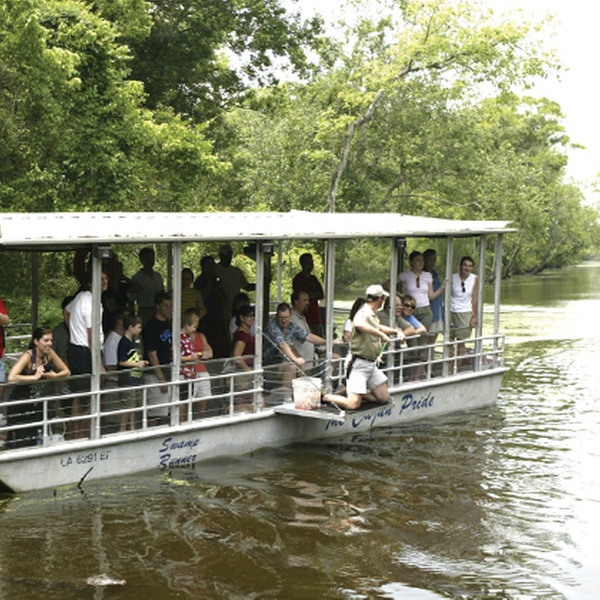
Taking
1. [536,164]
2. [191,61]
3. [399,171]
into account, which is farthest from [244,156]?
[536,164]

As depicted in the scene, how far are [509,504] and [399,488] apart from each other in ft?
4.28

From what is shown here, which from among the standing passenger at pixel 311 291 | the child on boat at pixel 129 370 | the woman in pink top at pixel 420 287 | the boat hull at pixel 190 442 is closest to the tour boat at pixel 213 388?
the boat hull at pixel 190 442

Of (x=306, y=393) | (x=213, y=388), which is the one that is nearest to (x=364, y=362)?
(x=306, y=393)

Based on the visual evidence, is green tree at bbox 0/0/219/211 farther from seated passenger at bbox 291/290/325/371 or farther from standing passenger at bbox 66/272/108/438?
standing passenger at bbox 66/272/108/438

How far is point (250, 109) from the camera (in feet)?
116

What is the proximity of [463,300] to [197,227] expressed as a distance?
6.09 meters

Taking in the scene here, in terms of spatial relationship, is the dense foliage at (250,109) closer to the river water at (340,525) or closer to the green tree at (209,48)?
the green tree at (209,48)

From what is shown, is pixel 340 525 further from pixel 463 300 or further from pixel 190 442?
pixel 463 300

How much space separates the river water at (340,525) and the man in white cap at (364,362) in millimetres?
960

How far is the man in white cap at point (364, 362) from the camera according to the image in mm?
13578

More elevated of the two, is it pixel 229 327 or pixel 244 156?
pixel 244 156

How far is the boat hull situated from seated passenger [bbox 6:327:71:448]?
0.18 metres

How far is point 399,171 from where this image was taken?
134 ft

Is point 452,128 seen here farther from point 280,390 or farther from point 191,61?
point 280,390
